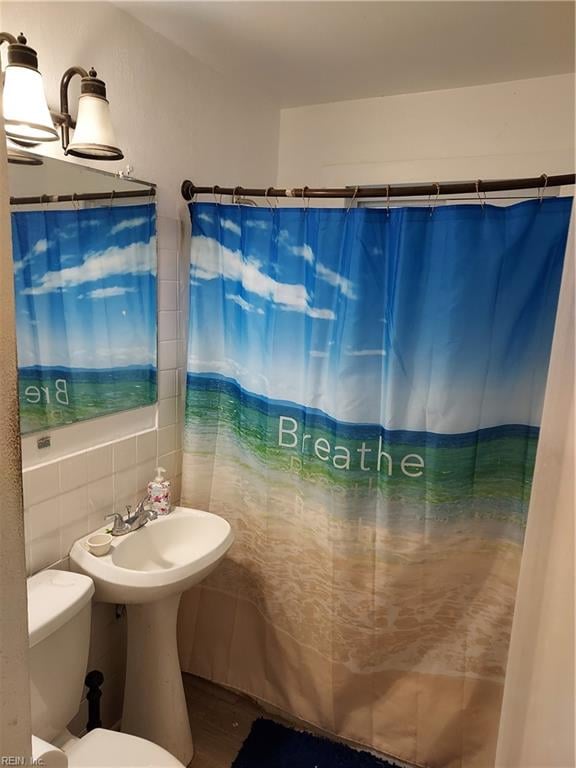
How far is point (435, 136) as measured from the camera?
81.3 inches

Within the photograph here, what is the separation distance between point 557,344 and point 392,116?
5.40 ft

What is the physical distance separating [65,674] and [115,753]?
0.25m

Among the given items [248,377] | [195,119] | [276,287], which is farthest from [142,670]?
[195,119]

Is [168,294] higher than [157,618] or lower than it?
higher

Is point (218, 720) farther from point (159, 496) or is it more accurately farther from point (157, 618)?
point (159, 496)

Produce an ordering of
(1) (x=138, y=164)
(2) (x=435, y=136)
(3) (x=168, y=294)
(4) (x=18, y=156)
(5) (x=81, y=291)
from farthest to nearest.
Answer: (2) (x=435, y=136) → (3) (x=168, y=294) → (1) (x=138, y=164) → (5) (x=81, y=291) → (4) (x=18, y=156)

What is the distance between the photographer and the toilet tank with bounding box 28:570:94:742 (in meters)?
1.29

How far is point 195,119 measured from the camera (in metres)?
1.90

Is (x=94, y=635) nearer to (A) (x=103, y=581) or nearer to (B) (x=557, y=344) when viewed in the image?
(A) (x=103, y=581)

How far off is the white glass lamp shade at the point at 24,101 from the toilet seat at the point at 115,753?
1.58 m

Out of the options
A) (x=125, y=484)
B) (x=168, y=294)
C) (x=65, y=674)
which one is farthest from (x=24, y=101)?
(x=65, y=674)

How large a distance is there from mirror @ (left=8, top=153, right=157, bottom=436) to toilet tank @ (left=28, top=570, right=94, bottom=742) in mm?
454

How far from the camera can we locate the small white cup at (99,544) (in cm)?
156

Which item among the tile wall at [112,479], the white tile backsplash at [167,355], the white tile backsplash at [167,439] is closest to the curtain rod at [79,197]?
the tile wall at [112,479]
